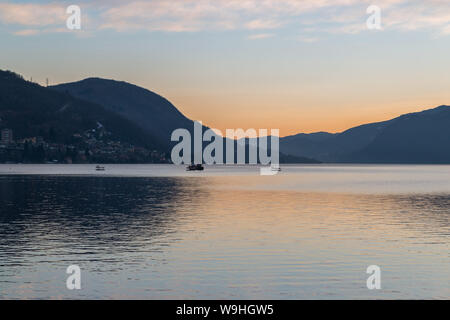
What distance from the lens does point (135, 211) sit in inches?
3253

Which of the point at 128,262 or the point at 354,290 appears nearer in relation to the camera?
the point at 354,290

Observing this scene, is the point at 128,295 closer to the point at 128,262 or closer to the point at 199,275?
the point at 199,275

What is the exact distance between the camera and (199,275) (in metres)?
38.7

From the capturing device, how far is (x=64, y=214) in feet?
254

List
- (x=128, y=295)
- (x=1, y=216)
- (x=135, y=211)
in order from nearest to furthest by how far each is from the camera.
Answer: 1. (x=128, y=295)
2. (x=1, y=216)
3. (x=135, y=211)

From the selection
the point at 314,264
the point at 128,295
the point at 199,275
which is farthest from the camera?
the point at 314,264

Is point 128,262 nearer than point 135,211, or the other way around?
point 128,262
